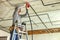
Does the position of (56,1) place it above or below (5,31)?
above

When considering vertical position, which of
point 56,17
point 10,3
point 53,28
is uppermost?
point 10,3

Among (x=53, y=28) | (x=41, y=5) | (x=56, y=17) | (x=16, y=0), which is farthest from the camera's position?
(x=53, y=28)

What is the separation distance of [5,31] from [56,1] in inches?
177

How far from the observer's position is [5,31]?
7.27 meters

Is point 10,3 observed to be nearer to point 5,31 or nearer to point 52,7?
point 52,7

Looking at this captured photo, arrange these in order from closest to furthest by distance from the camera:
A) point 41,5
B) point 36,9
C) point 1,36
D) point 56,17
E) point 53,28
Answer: point 41,5
point 36,9
point 56,17
point 53,28
point 1,36

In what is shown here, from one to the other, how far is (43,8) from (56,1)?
57cm

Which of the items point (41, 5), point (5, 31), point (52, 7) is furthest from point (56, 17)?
point (5, 31)

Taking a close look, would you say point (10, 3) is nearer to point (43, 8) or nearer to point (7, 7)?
point (7, 7)

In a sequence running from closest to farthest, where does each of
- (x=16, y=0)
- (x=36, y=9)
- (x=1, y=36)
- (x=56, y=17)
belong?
(x=16, y=0) → (x=36, y=9) → (x=56, y=17) → (x=1, y=36)

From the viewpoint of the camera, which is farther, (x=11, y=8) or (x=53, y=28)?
(x=53, y=28)

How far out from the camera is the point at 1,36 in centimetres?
716

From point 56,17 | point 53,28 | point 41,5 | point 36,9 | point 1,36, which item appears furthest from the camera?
point 1,36

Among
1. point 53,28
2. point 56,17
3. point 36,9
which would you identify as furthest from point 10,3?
point 53,28
